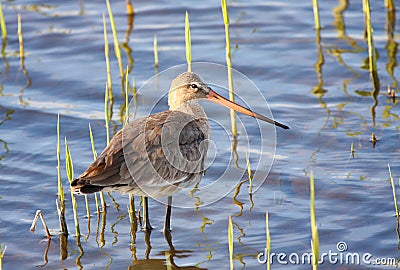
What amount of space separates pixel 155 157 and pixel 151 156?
0.04m

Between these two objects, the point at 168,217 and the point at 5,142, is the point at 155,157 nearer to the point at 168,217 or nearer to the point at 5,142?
the point at 168,217

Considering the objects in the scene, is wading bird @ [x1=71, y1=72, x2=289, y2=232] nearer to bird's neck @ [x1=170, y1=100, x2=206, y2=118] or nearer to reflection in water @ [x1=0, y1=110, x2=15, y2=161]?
bird's neck @ [x1=170, y1=100, x2=206, y2=118]

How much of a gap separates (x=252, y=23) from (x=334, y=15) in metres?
1.22

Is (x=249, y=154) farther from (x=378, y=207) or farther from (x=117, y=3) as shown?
(x=117, y=3)

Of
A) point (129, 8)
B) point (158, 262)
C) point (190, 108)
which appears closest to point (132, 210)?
point (158, 262)

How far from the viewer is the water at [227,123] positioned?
6719 millimetres

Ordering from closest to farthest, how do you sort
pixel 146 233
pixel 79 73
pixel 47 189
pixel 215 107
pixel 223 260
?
pixel 223 260
pixel 146 233
pixel 47 189
pixel 215 107
pixel 79 73

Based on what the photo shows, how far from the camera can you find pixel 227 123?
9.09 m

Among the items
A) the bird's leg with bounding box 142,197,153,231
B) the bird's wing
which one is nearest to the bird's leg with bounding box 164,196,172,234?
the bird's leg with bounding box 142,197,153,231

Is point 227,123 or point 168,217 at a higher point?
point 227,123

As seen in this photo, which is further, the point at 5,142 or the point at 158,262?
the point at 5,142

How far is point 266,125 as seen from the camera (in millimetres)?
8883

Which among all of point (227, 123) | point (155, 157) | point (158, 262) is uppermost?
point (227, 123)

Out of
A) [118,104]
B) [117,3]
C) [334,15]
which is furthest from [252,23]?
[118,104]
